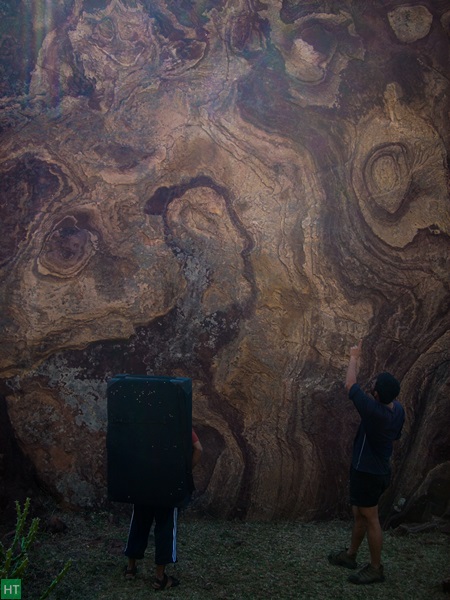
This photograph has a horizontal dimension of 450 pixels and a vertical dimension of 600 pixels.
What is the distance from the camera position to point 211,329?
4.50 metres

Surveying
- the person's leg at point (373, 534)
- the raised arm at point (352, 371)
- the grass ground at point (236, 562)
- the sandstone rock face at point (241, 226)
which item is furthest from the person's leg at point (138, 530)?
the raised arm at point (352, 371)

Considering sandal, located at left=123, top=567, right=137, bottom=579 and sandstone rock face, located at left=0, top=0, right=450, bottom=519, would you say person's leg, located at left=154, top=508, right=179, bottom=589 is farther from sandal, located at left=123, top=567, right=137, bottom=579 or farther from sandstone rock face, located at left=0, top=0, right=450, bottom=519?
sandstone rock face, located at left=0, top=0, right=450, bottom=519

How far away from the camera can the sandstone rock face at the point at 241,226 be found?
14.6 ft

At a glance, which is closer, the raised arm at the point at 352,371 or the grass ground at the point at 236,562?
the grass ground at the point at 236,562

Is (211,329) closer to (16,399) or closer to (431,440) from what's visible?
(16,399)

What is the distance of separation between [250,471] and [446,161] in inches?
107

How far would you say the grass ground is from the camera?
10.8 feet

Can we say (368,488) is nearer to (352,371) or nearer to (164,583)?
(352,371)

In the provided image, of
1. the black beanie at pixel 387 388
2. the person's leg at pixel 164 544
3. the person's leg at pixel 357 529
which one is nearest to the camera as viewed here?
the person's leg at pixel 164 544

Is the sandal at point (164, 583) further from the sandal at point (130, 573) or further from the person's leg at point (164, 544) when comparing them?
the sandal at point (130, 573)

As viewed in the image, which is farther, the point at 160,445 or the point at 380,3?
the point at 380,3

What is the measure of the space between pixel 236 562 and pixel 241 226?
231 centimetres

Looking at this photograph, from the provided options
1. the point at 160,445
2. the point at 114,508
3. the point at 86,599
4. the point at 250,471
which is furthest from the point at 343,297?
the point at 86,599

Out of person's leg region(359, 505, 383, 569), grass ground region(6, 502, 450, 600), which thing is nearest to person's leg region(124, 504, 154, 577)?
grass ground region(6, 502, 450, 600)
